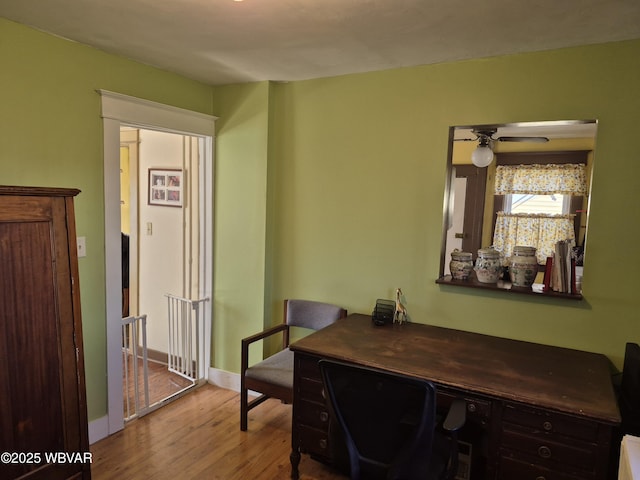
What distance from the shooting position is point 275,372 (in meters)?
2.61

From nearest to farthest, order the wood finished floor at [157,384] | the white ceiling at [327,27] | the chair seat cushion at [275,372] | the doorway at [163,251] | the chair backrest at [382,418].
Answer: the chair backrest at [382,418], the white ceiling at [327,27], the chair seat cushion at [275,372], the wood finished floor at [157,384], the doorway at [163,251]

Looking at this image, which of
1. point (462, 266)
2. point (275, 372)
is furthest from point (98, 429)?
point (462, 266)

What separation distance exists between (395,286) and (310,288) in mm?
638

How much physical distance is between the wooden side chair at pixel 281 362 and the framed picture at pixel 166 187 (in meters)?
1.35

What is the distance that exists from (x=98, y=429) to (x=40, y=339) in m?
1.13

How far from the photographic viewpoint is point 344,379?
1.63m

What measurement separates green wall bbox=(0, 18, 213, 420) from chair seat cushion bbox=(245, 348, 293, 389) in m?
0.91

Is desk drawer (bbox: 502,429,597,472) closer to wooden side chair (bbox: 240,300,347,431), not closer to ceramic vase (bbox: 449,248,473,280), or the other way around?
ceramic vase (bbox: 449,248,473,280)

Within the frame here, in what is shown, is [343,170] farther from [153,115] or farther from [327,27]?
[153,115]

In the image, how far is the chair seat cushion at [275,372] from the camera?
2.54 metres

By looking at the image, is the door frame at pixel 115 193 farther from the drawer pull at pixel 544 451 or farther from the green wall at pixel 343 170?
the drawer pull at pixel 544 451

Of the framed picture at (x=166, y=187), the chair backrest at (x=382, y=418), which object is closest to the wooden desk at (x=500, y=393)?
the chair backrest at (x=382, y=418)

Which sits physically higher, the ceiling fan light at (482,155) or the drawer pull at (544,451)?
the ceiling fan light at (482,155)

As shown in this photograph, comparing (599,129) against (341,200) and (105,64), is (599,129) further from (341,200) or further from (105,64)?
(105,64)
